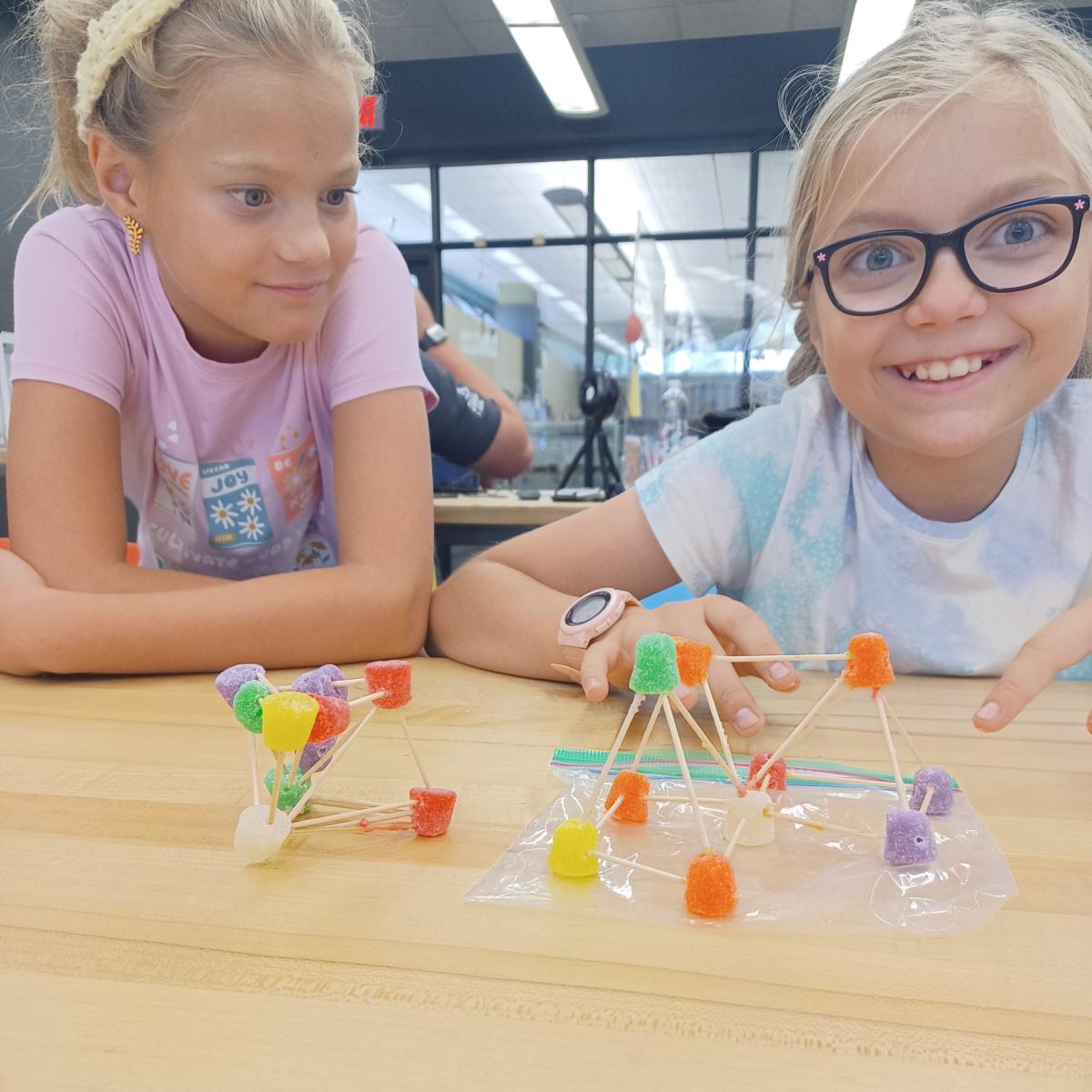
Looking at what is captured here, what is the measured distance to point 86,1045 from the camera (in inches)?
12.5

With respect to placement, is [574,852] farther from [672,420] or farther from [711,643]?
[672,420]

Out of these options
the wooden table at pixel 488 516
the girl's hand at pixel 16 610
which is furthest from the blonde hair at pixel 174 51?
the wooden table at pixel 488 516

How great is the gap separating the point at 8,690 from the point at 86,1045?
586mm

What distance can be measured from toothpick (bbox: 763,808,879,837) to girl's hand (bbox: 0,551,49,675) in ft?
2.22

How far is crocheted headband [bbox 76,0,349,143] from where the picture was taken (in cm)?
88

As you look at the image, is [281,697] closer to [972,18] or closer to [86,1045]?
[86,1045]

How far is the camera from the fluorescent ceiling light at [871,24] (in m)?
3.77

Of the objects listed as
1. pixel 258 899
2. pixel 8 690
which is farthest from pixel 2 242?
pixel 258 899

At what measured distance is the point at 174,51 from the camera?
877 mm

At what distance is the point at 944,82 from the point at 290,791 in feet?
2.66

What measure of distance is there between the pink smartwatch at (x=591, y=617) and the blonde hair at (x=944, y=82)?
426 mm

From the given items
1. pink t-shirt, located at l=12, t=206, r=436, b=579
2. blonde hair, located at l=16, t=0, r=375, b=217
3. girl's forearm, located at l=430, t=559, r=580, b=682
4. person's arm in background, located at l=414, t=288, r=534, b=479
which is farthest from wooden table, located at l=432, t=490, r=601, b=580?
blonde hair, located at l=16, t=0, r=375, b=217

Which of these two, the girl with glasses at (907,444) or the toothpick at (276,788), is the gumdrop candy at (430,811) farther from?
the girl with glasses at (907,444)

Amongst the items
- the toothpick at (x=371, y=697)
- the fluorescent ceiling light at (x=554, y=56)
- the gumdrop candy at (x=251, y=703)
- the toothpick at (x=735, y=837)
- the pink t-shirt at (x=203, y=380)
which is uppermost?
the fluorescent ceiling light at (x=554, y=56)
